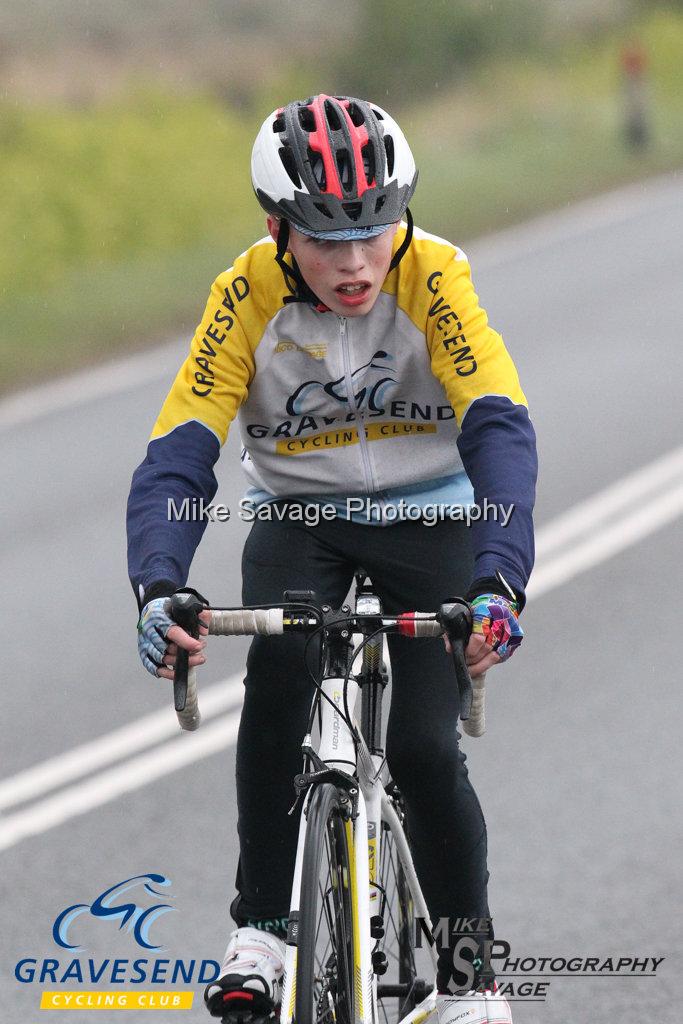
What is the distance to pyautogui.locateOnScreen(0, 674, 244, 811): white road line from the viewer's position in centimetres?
641

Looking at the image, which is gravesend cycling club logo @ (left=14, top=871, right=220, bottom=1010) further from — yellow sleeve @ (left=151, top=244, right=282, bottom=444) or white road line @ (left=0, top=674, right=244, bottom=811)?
yellow sleeve @ (left=151, top=244, right=282, bottom=444)

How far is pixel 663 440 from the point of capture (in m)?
10.7

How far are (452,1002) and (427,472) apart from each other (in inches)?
53.0

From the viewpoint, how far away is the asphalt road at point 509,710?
5.35 meters

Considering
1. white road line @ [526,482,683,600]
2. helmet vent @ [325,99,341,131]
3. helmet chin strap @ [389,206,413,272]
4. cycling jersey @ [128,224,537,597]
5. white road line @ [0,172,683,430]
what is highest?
Answer: white road line @ [0,172,683,430]

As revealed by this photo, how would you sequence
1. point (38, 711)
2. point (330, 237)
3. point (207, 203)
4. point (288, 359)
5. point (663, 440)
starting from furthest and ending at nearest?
point (207, 203)
point (663, 440)
point (38, 711)
point (288, 359)
point (330, 237)

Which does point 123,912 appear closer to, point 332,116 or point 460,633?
point 460,633

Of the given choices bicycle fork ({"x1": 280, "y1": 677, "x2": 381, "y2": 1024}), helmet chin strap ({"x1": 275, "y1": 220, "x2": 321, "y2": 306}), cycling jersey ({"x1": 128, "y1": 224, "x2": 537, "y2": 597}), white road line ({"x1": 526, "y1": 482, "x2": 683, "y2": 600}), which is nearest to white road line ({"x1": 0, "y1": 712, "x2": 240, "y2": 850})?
white road line ({"x1": 526, "y1": 482, "x2": 683, "y2": 600})

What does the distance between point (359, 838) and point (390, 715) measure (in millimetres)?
484

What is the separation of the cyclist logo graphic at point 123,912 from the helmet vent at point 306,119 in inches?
104

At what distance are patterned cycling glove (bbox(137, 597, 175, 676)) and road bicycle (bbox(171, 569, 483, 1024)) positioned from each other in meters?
0.03

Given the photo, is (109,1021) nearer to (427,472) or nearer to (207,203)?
(427,472)

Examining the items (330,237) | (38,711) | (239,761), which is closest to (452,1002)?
(239,761)

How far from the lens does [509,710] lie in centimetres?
700
